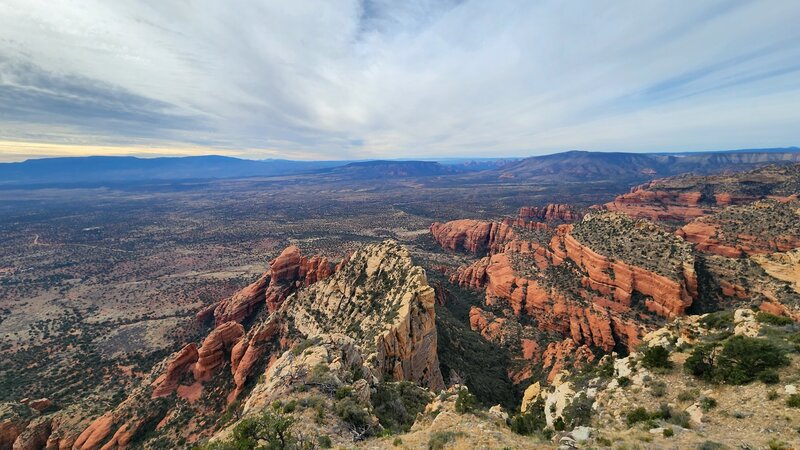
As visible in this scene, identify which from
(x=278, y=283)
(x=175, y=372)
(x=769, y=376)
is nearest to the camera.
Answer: (x=769, y=376)

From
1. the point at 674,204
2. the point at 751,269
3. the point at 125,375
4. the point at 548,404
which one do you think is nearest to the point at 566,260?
the point at 751,269

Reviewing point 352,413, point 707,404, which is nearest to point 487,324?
point 707,404

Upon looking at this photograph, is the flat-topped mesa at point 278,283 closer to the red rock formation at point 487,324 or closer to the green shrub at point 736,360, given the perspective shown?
the red rock formation at point 487,324

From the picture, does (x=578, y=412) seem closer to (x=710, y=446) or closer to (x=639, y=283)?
(x=710, y=446)

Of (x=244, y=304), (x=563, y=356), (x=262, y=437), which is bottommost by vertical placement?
(x=563, y=356)

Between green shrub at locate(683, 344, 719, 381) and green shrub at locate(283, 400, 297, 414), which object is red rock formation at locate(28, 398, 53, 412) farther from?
green shrub at locate(683, 344, 719, 381)

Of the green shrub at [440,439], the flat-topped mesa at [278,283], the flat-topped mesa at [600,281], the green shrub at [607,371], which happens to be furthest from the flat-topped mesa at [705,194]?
the green shrub at [440,439]

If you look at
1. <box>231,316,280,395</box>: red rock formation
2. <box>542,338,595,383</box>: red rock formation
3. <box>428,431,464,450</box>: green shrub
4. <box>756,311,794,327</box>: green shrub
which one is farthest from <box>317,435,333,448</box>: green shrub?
<box>542,338,595,383</box>: red rock formation
